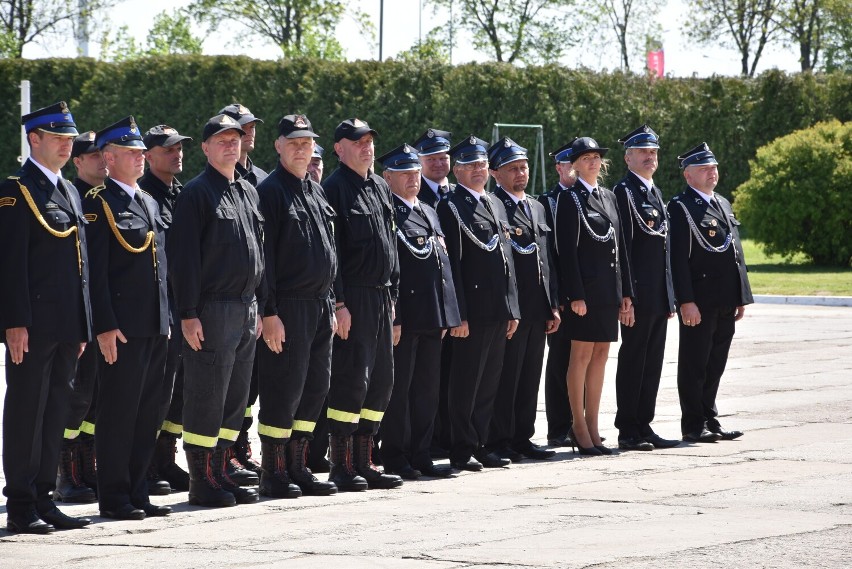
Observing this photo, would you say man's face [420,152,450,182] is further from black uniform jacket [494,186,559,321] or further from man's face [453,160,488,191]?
black uniform jacket [494,186,559,321]

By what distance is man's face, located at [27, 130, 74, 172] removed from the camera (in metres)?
7.91

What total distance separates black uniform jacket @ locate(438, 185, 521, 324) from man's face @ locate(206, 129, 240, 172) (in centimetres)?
207

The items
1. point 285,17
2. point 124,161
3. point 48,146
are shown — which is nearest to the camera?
point 48,146

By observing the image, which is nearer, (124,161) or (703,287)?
(124,161)

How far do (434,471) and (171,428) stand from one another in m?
1.71

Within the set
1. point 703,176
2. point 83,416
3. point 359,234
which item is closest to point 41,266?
point 83,416

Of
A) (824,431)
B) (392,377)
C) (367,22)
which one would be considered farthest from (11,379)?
(367,22)

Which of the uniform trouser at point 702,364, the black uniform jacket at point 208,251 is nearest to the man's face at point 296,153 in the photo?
the black uniform jacket at point 208,251

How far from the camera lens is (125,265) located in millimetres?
8258

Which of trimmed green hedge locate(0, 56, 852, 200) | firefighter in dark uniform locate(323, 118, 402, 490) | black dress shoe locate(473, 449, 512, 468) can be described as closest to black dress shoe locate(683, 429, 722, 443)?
black dress shoe locate(473, 449, 512, 468)

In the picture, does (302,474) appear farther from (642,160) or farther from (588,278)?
(642,160)

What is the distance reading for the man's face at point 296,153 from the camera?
Result: 353 inches

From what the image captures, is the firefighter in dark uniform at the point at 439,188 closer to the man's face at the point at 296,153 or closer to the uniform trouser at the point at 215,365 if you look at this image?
the man's face at the point at 296,153

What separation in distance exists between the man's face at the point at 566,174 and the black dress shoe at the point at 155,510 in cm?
430
